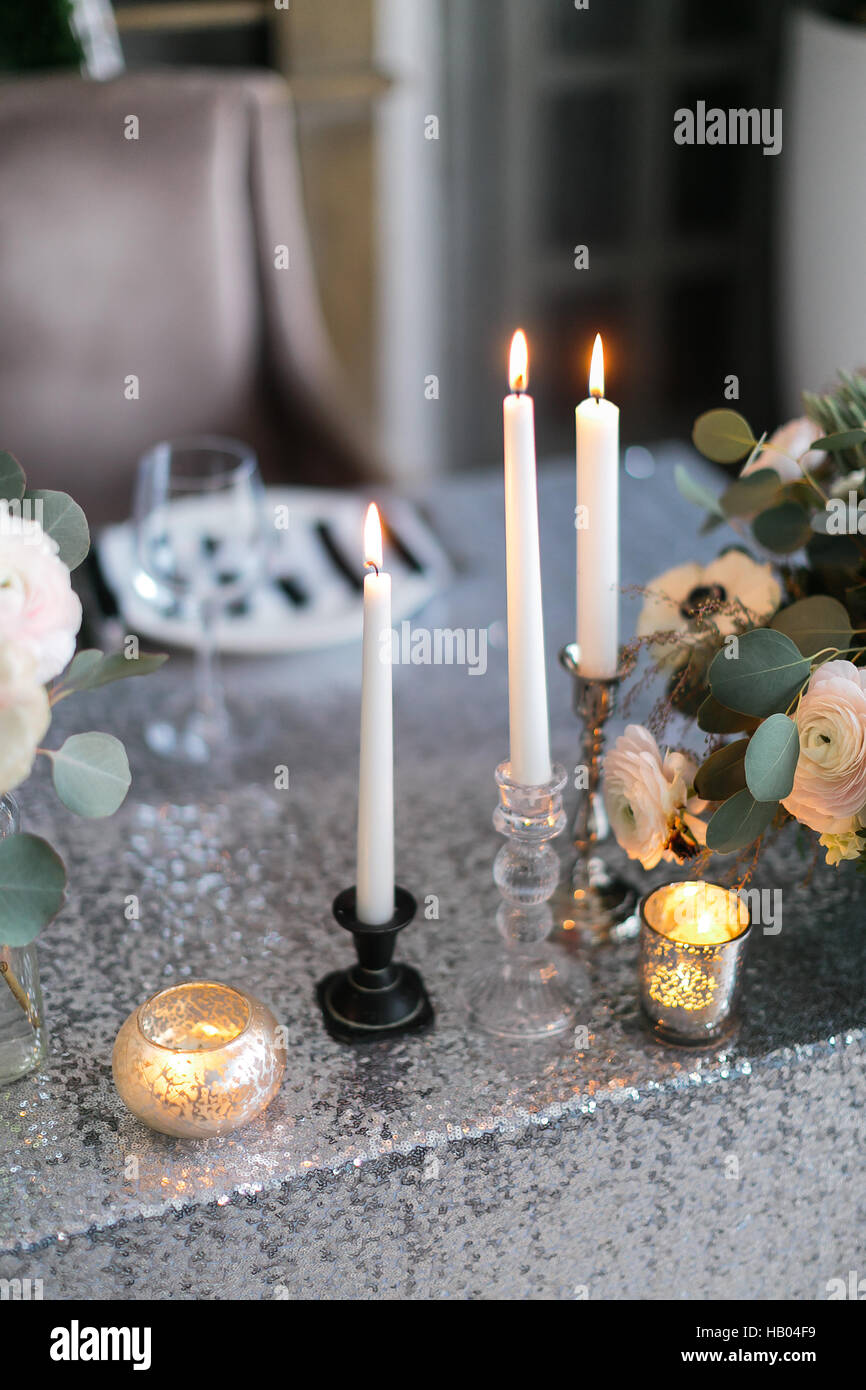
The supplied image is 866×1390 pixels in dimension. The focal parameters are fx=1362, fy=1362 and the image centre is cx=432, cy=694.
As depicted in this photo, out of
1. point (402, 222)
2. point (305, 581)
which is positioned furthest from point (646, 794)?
point (402, 222)

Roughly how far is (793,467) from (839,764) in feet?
0.89

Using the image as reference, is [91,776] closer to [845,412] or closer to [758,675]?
[758,675]

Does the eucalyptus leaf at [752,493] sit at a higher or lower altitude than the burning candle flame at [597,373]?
lower

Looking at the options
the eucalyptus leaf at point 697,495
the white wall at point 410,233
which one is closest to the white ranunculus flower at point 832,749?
the eucalyptus leaf at point 697,495

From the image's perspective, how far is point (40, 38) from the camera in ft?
6.47

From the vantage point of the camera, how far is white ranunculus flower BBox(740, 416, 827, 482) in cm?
80

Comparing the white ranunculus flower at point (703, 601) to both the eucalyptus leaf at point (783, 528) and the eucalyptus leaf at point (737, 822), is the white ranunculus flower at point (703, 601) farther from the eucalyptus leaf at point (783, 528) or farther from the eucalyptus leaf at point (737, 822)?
the eucalyptus leaf at point (737, 822)

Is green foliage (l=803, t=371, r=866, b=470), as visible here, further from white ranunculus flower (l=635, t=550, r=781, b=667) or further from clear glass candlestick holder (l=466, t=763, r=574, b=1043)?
clear glass candlestick holder (l=466, t=763, r=574, b=1043)

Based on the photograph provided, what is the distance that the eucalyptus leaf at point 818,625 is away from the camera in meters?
0.69

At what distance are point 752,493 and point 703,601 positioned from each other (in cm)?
8

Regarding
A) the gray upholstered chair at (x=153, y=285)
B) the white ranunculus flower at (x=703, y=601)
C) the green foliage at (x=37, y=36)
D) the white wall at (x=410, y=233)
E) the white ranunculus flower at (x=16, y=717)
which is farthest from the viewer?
the white wall at (x=410, y=233)
